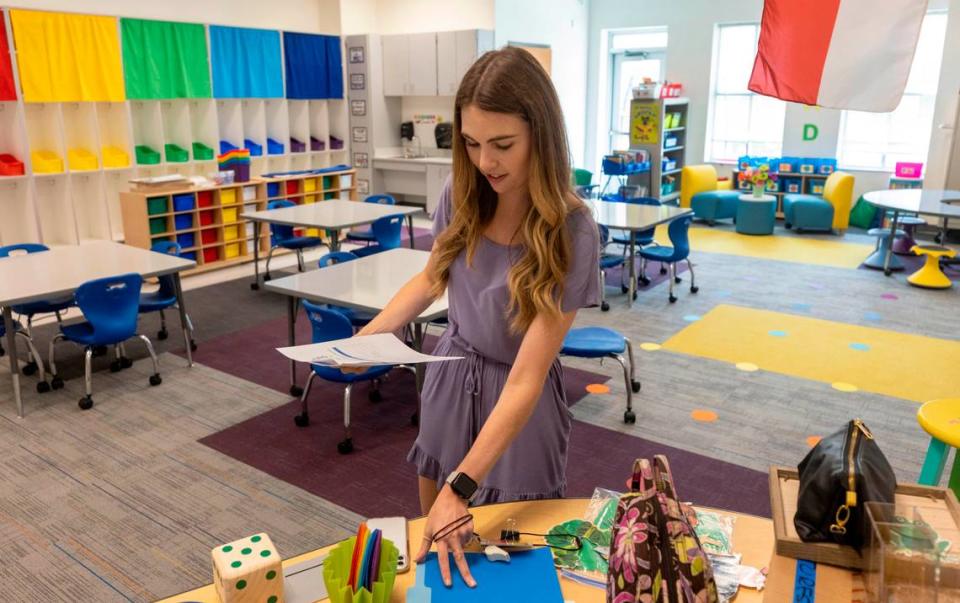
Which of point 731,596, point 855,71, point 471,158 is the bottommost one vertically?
point 731,596

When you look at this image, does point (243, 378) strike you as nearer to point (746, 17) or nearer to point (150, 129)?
point (150, 129)

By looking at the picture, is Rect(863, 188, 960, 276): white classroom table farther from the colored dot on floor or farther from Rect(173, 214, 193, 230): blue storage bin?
Rect(173, 214, 193, 230): blue storage bin

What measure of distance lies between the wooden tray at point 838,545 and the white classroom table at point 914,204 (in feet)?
21.0

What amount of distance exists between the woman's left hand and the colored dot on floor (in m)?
2.99

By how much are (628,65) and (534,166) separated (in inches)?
445

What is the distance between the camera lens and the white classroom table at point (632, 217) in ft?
19.7

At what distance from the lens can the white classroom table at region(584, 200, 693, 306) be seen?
6012 mm

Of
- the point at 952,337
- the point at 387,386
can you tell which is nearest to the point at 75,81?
the point at 387,386

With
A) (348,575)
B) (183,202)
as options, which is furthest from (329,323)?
(183,202)

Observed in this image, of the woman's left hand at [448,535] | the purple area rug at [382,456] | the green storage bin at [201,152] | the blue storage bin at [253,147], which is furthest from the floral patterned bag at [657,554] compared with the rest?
the blue storage bin at [253,147]

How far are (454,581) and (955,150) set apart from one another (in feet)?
32.3

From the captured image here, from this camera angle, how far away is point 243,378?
466 centimetres

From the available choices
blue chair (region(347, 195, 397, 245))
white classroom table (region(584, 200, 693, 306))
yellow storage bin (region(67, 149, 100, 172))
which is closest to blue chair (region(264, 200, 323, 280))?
blue chair (region(347, 195, 397, 245))

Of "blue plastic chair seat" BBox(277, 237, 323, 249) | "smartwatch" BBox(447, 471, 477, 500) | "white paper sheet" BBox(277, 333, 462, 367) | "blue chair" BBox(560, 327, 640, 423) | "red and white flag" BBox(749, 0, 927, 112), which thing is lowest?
"blue chair" BBox(560, 327, 640, 423)
